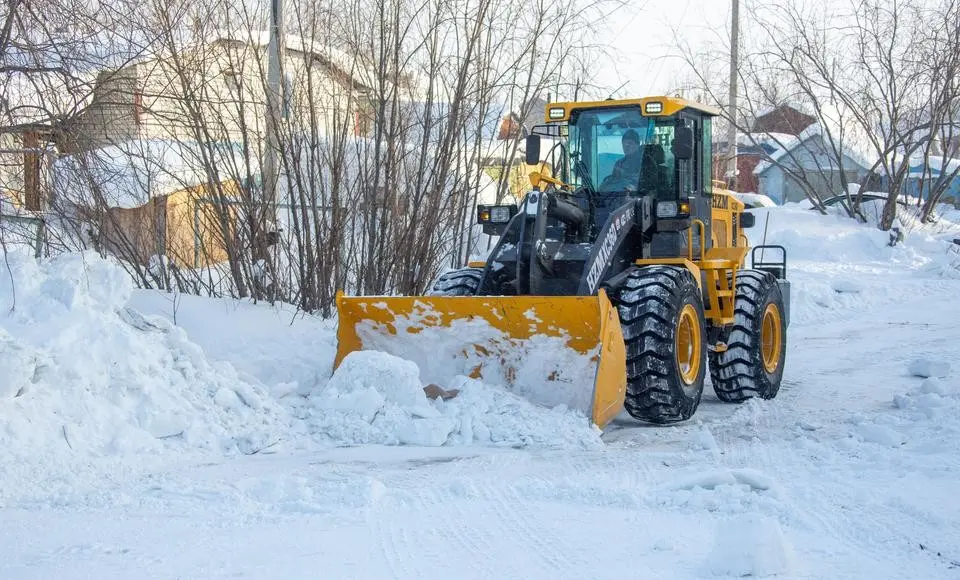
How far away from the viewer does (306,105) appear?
417 inches

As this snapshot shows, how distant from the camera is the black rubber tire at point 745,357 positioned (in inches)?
364

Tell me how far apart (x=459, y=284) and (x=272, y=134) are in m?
2.92

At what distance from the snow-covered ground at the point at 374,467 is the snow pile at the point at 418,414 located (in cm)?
2

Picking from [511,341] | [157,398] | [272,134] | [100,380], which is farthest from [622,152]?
[100,380]

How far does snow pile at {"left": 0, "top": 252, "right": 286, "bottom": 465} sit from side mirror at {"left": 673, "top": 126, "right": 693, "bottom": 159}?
3492mm

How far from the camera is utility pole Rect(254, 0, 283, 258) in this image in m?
10.3

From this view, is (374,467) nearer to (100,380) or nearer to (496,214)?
(100,380)

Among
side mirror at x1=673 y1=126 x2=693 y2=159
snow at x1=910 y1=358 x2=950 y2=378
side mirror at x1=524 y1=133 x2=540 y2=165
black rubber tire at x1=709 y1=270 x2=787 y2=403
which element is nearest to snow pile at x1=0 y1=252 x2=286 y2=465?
side mirror at x1=524 y1=133 x2=540 y2=165

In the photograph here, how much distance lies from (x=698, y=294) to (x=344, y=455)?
10.4 ft

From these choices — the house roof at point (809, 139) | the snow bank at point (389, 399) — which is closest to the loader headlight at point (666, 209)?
the snow bank at point (389, 399)

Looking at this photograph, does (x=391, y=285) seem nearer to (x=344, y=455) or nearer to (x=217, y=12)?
(x=217, y=12)

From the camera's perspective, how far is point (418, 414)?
7.27m

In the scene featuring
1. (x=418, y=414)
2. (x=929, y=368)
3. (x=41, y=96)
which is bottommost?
(x=929, y=368)

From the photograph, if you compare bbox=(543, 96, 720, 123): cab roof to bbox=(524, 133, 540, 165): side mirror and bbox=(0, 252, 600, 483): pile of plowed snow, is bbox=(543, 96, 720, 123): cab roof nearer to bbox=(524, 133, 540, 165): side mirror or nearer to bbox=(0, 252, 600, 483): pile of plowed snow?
bbox=(524, 133, 540, 165): side mirror
